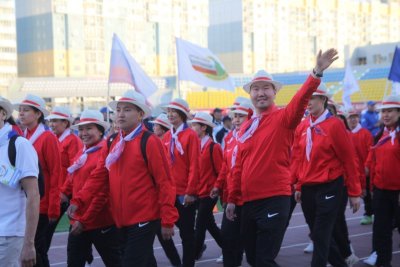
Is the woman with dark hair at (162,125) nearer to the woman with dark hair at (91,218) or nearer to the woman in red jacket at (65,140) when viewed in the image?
the woman in red jacket at (65,140)

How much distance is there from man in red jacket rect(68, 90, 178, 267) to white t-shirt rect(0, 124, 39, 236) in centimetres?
102

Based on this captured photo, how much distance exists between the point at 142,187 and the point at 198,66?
38.2ft

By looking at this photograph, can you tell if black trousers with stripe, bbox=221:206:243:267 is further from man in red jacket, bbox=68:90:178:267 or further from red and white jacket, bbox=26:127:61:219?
red and white jacket, bbox=26:127:61:219

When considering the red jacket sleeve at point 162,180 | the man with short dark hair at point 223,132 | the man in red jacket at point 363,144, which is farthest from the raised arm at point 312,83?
the man with short dark hair at point 223,132

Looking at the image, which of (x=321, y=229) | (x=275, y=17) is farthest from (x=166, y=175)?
(x=275, y=17)

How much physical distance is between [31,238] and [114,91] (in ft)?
234

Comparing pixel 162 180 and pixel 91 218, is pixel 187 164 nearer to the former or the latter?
pixel 91 218

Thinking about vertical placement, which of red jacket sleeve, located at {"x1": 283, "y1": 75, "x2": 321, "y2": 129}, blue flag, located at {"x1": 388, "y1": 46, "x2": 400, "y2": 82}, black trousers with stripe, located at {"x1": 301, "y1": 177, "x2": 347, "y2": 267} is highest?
blue flag, located at {"x1": 388, "y1": 46, "x2": 400, "y2": 82}

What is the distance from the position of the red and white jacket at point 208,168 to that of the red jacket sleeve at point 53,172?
2094mm

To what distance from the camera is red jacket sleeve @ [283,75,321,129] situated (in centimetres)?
523

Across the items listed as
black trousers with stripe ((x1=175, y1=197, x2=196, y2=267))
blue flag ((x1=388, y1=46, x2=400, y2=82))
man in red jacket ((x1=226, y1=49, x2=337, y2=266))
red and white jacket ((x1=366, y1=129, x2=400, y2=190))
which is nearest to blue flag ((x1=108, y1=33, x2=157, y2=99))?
blue flag ((x1=388, y1=46, x2=400, y2=82))

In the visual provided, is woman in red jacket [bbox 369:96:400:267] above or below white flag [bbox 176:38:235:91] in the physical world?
below

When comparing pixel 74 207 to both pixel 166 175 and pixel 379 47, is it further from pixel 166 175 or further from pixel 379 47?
pixel 379 47

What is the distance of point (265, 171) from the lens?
5746mm
